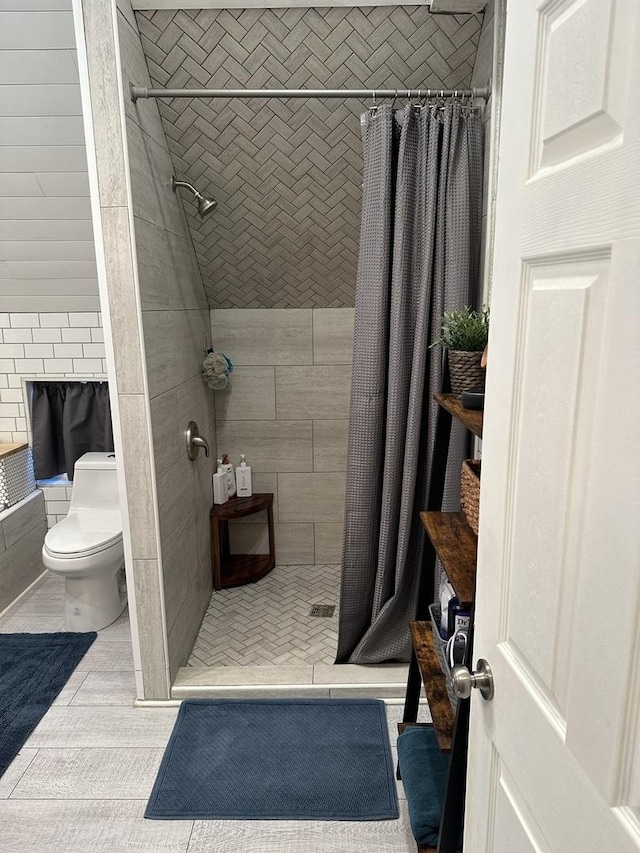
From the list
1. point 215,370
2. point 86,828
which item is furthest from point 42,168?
point 86,828

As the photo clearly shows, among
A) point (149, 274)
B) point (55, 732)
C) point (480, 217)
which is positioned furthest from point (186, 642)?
point (480, 217)

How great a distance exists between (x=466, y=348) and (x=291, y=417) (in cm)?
182

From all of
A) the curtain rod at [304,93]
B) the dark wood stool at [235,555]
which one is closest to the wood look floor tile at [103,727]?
the dark wood stool at [235,555]

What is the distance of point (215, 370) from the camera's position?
3.14 metres

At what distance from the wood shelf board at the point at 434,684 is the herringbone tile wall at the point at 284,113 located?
5.92ft

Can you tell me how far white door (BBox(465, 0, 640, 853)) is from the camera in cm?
63

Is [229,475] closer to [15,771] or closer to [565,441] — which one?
[15,771]

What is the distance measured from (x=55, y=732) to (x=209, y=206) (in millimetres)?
2069

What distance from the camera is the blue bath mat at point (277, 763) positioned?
1937 mm

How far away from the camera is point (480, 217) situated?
2.22m

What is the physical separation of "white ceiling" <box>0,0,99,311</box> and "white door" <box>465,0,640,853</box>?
207 cm

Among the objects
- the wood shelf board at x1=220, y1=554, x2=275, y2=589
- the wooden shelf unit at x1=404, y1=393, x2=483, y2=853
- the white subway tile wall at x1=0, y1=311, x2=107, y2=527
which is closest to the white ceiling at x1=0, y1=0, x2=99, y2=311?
the white subway tile wall at x1=0, y1=311, x2=107, y2=527

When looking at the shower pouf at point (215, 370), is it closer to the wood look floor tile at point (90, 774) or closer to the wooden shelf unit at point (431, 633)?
the wooden shelf unit at point (431, 633)

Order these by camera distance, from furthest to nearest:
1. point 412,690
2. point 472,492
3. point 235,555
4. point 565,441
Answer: point 235,555 < point 412,690 < point 472,492 < point 565,441
